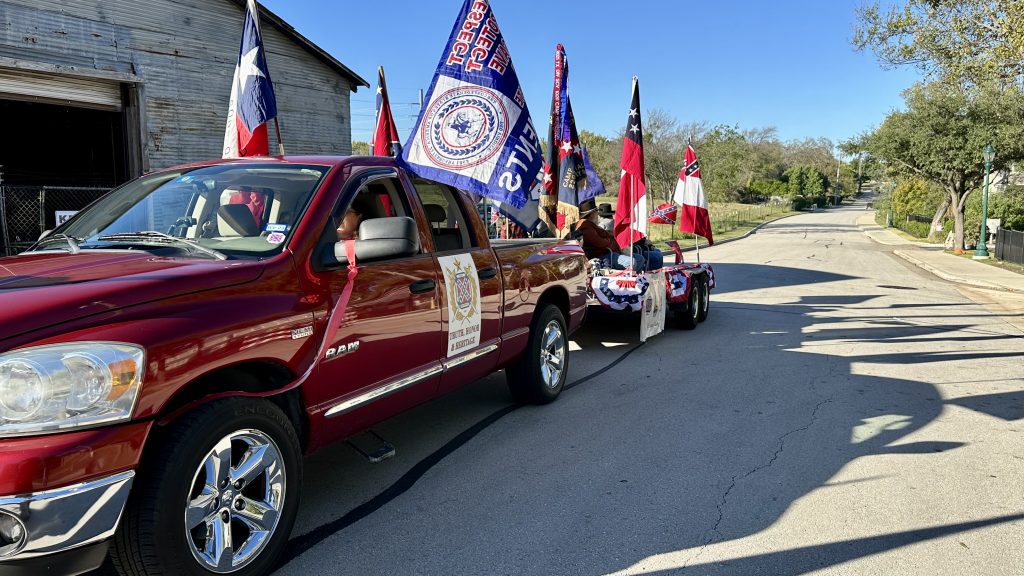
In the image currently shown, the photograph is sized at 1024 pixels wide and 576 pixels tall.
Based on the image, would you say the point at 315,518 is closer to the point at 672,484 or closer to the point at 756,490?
the point at 672,484

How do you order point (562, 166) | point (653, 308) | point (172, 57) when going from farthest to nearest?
1. point (172, 57)
2. point (562, 166)
3. point (653, 308)

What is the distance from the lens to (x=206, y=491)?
2.77m

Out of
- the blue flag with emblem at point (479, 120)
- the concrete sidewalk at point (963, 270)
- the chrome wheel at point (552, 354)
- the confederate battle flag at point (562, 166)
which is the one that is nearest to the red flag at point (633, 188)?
the confederate battle flag at point (562, 166)

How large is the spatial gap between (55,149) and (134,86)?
3440mm

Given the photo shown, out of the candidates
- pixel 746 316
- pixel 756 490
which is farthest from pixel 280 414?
pixel 746 316

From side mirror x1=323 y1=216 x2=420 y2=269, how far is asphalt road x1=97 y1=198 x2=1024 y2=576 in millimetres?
1442

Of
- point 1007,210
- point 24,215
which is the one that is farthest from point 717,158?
point 24,215

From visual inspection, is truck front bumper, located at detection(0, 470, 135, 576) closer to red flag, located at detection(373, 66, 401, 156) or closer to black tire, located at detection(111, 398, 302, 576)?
black tire, located at detection(111, 398, 302, 576)

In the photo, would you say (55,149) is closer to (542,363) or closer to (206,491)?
(542,363)

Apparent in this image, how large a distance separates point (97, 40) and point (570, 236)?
8.14 m

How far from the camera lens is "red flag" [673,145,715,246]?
10.6 meters

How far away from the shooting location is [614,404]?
6023mm

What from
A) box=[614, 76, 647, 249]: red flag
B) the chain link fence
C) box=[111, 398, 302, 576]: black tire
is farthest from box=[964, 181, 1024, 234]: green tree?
box=[111, 398, 302, 576]: black tire

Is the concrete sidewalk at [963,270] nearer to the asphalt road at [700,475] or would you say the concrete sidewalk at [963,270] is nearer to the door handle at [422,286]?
the asphalt road at [700,475]
